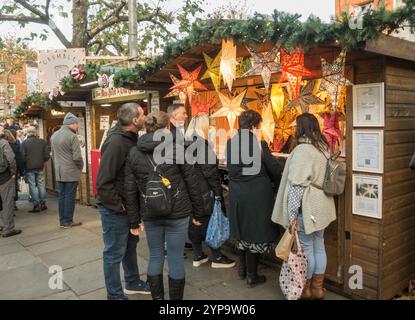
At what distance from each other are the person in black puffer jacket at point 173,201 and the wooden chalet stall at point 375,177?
1.42 metres

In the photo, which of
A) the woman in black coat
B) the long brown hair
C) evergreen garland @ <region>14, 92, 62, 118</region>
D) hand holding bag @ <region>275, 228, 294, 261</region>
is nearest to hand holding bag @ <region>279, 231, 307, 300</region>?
hand holding bag @ <region>275, 228, 294, 261</region>

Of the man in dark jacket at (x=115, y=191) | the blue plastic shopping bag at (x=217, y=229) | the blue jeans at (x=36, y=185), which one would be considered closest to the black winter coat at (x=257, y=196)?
the blue plastic shopping bag at (x=217, y=229)

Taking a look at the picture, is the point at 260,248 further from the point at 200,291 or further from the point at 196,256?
the point at 196,256

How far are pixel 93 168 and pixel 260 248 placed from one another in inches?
196

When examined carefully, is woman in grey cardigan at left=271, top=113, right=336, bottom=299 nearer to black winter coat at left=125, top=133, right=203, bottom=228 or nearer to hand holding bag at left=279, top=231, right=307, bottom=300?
hand holding bag at left=279, top=231, right=307, bottom=300

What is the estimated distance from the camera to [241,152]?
378cm

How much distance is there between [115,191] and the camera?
11.1ft

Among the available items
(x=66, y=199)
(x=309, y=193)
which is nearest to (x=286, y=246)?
(x=309, y=193)

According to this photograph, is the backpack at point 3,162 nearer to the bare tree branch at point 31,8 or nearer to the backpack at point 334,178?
the backpack at point 334,178

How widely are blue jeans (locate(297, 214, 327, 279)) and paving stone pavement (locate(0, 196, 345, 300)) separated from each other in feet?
1.66

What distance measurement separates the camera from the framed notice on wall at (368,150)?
3414mm

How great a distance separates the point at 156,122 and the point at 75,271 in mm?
2334

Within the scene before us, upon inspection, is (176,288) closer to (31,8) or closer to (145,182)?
(145,182)
